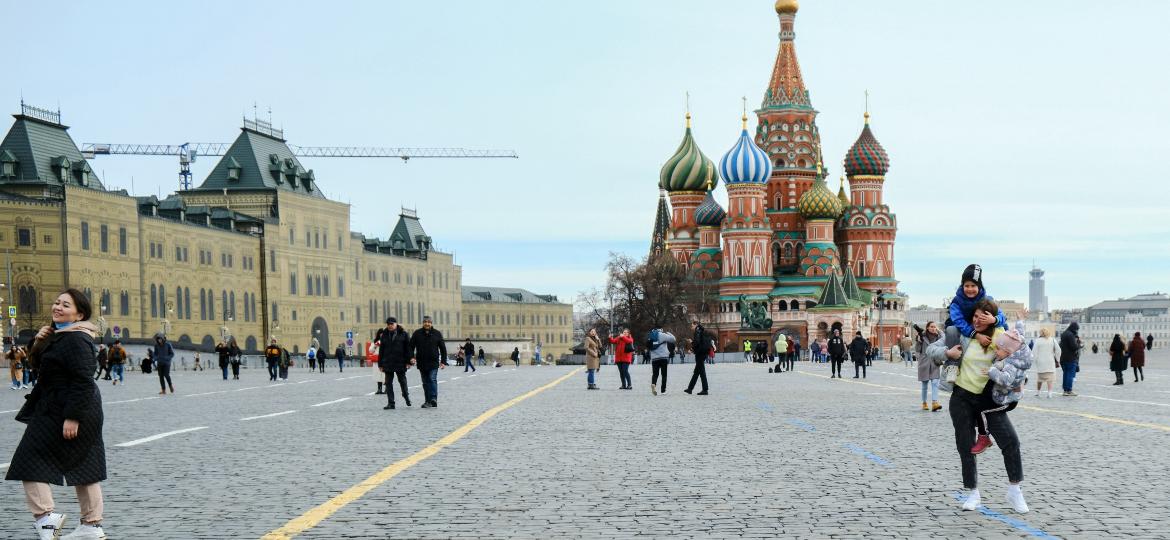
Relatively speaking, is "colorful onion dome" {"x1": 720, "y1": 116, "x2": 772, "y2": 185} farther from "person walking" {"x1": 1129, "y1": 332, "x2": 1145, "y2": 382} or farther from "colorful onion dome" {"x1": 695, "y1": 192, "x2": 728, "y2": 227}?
"person walking" {"x1": 1129, "y1": 332, "x2": 1145, "y2": 382}

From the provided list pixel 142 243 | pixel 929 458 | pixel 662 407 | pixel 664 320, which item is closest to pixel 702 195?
pixel 664 320

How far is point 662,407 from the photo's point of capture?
21594 mm

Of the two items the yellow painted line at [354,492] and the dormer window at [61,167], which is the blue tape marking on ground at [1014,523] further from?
the dormer window at [61,167]

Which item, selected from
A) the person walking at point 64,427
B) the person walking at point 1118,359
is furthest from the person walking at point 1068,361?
the person walking at point 64,427

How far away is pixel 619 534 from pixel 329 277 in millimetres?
101406

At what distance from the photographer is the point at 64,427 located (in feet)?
24.9

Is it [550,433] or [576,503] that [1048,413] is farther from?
[576,503]

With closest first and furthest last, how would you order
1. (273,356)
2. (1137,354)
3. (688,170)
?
(1137,354) < (273,356) < (688,170)

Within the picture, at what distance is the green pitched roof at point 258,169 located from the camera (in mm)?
101938

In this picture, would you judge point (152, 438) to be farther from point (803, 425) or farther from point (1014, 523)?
point (1014, 523)

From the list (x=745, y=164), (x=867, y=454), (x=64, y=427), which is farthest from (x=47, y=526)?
(x=745, y=164)

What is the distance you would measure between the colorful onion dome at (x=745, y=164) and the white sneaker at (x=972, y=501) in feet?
360

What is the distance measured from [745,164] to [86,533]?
112m

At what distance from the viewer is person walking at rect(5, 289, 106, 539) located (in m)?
7.55
